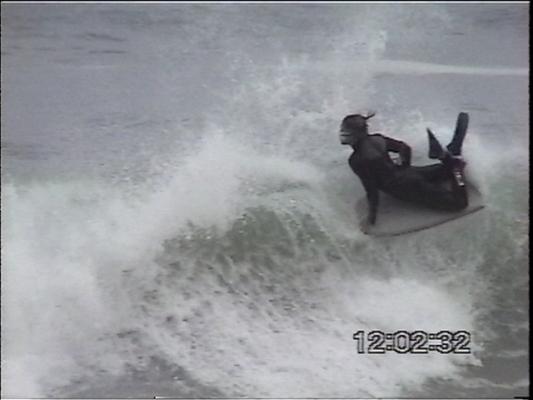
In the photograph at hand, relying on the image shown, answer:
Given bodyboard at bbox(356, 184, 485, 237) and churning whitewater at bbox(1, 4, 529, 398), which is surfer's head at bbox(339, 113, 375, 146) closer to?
churning whitewater at bbox(1, 4, 529, 398)

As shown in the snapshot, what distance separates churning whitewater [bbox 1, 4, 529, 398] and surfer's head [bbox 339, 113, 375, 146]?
0.02 m

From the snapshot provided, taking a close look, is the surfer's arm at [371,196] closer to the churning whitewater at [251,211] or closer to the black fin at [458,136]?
the churning whitewater at [251,211]

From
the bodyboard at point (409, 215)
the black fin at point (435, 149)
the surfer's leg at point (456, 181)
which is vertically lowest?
the bodyboard at point (409, 215)

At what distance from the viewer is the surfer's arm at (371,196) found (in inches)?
72.9

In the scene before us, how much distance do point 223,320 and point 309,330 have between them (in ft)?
0.64

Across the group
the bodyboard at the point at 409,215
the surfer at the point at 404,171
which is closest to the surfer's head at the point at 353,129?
the surfer at the point at 404,171

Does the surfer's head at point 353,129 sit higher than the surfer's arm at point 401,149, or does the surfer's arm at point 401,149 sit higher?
the surfer's head at point 353,129

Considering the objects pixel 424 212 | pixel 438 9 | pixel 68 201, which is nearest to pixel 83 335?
pixel 68 201

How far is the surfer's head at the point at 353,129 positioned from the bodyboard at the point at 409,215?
13 cm

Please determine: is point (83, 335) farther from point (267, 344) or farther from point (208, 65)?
point (208, 65)

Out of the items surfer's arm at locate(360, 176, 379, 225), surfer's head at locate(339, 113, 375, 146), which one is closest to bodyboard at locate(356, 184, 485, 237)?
surfer's arm at locate(360, 176, 379, 225)

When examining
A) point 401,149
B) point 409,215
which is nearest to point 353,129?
point 401,149

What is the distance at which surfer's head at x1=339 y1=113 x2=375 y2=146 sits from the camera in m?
1.86

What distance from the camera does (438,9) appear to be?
1904mm
